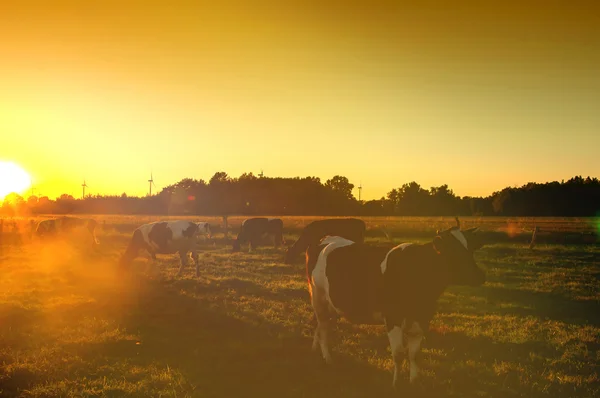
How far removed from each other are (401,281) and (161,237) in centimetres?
1509

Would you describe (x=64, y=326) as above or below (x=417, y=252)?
below

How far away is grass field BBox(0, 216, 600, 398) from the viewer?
24.1ft

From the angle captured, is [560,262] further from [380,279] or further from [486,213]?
[486,213]

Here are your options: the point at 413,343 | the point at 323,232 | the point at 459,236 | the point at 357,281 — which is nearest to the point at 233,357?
the point at 357,281

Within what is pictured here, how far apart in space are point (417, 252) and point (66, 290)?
487 inches

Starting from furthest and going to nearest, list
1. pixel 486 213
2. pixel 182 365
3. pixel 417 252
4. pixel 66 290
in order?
pixel 486 213
pixel 66 290
pixel 182 365
pixel 417 252

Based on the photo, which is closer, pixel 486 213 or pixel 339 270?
pixel 339 270

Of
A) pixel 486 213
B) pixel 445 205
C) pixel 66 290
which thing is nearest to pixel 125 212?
pixel 445 205

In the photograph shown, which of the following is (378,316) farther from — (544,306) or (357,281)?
(544,306)

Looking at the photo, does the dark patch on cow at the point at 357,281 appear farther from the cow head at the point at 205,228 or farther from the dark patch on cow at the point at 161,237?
the cow head at the point at 205,228

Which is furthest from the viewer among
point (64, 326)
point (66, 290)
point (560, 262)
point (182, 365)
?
point (560, 262)

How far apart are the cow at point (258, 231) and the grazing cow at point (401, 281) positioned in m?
24.3

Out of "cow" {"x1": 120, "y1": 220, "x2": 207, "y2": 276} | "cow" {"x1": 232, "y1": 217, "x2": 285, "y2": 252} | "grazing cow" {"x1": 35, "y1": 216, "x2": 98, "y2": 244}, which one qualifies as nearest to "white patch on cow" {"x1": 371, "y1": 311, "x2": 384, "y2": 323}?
"cow" {"x1": 120, "y1": 220, "x2": 207, "y2": 276}

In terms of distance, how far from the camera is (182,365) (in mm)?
8234
